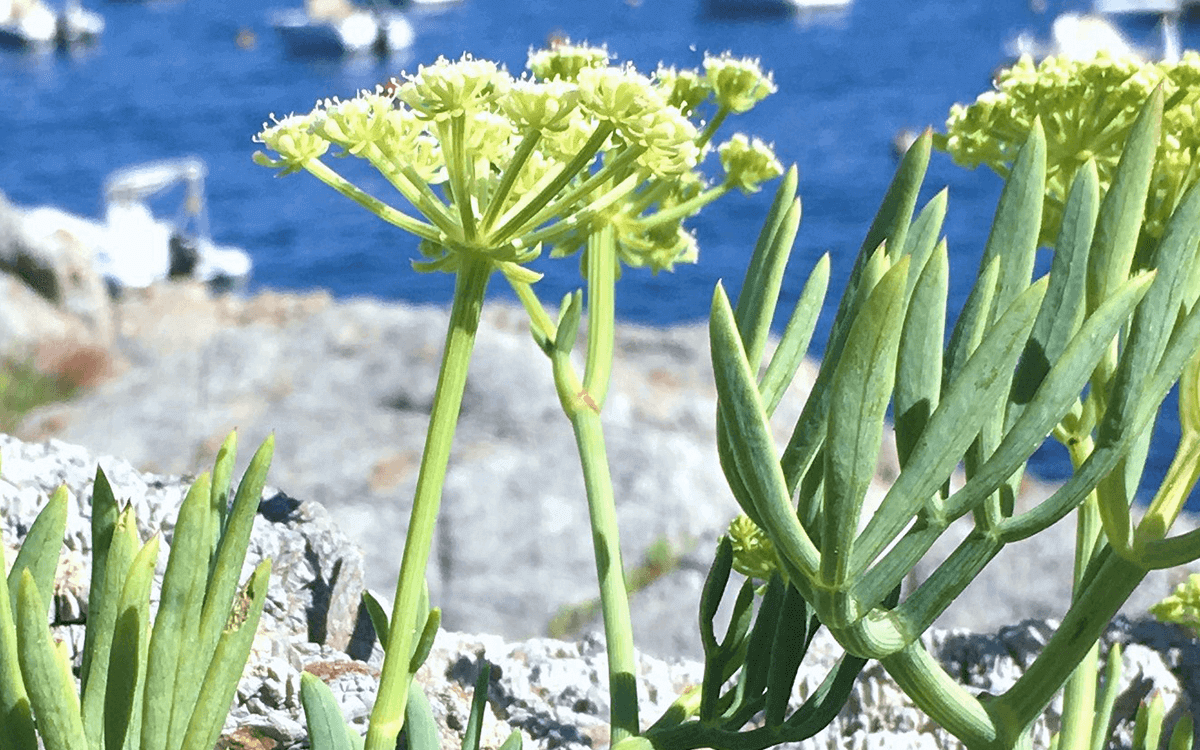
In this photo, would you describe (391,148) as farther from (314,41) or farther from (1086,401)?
(314,41)

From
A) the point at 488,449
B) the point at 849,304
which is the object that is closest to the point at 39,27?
the point at 488,449

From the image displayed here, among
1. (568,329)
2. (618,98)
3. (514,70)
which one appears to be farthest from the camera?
(514,70)

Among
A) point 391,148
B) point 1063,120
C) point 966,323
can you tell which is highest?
point 1063,120

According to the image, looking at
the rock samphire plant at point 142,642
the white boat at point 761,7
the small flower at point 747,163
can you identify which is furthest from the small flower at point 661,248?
the white boat at point 761,7

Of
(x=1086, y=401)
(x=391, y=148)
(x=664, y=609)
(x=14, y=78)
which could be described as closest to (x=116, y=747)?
(x=391, y=148)

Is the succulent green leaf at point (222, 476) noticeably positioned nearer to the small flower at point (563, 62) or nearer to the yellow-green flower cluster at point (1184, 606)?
the small flower at point (563, 62)

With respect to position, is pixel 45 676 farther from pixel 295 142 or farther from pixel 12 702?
pixel 295 142

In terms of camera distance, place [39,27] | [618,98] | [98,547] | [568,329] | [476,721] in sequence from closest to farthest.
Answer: [618,98] < [98,547] < [476,721] < [568,329] < [39,27]
